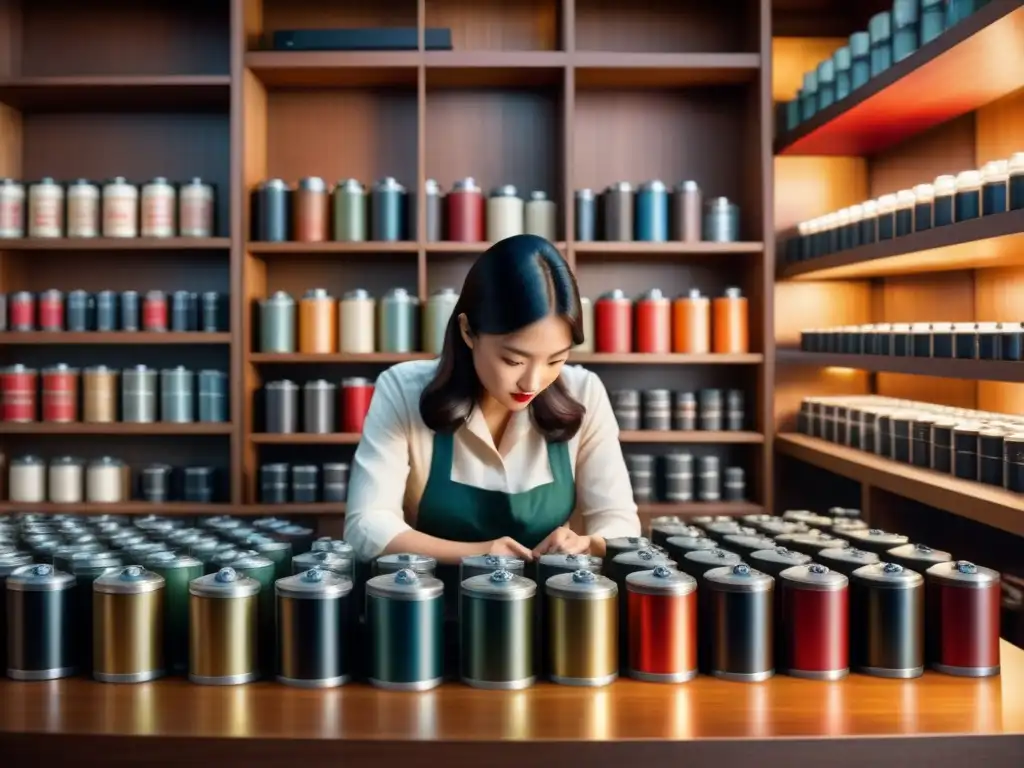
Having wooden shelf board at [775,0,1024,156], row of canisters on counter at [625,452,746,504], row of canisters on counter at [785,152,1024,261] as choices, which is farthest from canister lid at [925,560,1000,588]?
row of canisters on counter at [625,452,746,504]

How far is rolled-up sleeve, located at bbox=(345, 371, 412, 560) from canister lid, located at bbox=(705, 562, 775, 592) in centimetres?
64

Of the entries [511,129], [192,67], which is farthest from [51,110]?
[511,129]

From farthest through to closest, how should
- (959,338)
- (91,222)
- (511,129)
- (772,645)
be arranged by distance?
(511,129) < (91,222) < (959,338) < (772,645)

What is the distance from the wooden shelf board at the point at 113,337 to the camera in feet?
10.6

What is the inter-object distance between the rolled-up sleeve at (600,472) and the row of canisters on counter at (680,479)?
140 centimetres

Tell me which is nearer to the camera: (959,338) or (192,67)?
(959,338)

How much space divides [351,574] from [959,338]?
152 centimetres

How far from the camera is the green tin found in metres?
1.08

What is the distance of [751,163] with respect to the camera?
11.1 feet

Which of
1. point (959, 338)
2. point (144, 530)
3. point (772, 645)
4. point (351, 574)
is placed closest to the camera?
point (772, 645)

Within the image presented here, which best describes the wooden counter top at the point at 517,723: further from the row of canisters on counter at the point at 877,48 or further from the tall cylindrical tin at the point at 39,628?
the row of canisters on counter at the point at 877,48

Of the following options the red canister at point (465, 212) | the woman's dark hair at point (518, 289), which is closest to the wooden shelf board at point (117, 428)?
the red canister at point (465, 212)

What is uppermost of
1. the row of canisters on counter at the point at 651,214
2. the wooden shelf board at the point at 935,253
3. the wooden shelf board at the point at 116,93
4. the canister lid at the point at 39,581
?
the wooden shelf board at the point at 116,93

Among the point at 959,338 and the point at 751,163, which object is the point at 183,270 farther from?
the point at 959,338
